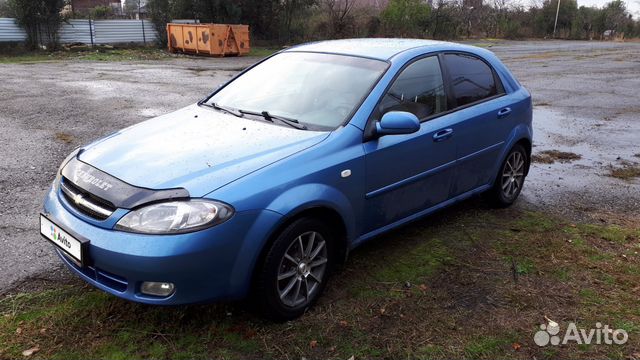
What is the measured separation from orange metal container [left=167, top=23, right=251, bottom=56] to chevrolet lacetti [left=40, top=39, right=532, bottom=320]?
18.2m

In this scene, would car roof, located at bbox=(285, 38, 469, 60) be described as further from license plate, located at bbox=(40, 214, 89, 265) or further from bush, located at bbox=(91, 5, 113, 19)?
bush, located at bbox=(91, 5, 113, 19)

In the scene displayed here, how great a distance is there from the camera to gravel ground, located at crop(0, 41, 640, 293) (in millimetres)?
4898

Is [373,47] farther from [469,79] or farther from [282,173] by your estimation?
[282,173]

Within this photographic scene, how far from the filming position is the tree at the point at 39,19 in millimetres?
20891

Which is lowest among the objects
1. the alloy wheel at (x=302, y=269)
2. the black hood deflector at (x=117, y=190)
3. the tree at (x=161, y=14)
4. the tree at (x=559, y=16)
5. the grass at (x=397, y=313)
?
the grass at (x=397, y=313)

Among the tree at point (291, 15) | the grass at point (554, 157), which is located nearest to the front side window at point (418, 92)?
the grass at point (554, 157)

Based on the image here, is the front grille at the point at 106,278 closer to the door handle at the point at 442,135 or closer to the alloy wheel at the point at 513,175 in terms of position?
the door handle at the point at 442,135

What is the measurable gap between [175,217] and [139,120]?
6.49 meters

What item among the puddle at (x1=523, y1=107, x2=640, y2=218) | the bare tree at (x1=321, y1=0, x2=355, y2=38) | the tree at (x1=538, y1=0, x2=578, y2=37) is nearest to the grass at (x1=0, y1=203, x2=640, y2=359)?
the puddle at (x1=523, y1=107, x2=640, y2=218)

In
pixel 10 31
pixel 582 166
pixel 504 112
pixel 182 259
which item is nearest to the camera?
pixel 182 259

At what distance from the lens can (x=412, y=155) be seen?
13.1 ft

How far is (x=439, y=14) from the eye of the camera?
38531mm

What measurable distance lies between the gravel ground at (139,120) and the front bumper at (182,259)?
1.07 meters

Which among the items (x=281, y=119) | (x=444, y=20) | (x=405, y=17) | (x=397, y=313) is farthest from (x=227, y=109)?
(x=444, y=20)
